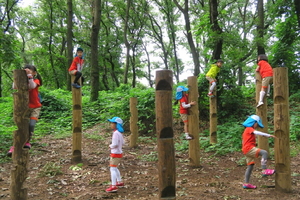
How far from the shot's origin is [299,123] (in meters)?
7.93

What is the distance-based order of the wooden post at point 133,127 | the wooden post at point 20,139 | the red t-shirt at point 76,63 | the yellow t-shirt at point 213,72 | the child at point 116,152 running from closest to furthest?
the wooden post at point 20,139 < the child at point 116,152 < the red t-shirt at point 76,63 < the yellow t-shirt at point 213,72 < the wooden post at point 133,127

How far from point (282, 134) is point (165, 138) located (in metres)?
2.77

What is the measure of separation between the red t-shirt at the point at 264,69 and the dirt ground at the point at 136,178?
2414mm

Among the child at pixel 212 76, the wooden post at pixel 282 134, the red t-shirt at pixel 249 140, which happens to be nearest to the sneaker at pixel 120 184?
the red t-shirt at pixel 249 140

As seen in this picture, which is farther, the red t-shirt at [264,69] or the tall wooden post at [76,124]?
the tall wooden post at [76,124]

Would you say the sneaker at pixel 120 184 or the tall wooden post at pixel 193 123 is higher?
the tall wooden post at pixel 193 123

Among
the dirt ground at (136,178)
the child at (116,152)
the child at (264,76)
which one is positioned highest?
the child at (264,76)

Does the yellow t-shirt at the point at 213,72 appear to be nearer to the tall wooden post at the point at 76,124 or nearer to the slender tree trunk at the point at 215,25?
the slender tree trunk at the point at 215,25

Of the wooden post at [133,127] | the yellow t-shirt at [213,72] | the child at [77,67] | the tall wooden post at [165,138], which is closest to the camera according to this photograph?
the tall wooden post at [165,138]

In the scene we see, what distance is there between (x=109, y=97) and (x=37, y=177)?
847 cm

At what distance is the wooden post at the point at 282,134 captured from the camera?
4.29m

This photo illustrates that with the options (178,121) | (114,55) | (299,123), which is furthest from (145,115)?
(114,55)

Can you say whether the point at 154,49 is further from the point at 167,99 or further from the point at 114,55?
the point at 167,99

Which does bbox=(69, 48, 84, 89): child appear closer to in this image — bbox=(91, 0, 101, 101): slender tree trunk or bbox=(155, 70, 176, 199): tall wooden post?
bbox=(155, 70, 176, 199): tall wooden post
